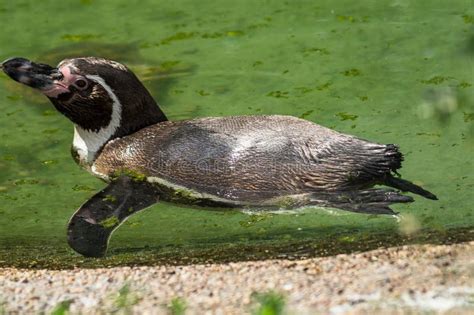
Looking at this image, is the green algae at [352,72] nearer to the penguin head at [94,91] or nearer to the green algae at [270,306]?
the penguin head at [94,91]

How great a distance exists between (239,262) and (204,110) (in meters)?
2.46

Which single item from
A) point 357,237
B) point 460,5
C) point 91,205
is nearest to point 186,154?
point 91,205

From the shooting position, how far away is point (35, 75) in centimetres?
652

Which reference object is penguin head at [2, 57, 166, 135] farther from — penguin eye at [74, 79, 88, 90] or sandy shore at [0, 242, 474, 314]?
sandy shore at [0, 242, 474, 314]

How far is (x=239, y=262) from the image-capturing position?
16.1 ft

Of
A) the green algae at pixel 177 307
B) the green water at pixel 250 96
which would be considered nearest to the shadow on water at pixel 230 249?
the green water at pixel 250 96

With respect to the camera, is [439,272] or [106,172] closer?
[439,272]

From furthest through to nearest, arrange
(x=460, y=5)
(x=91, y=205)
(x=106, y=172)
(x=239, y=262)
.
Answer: (x=460, y=5) < (x=106, y=172) < (x=91, y=205) < (x=239, y=262)

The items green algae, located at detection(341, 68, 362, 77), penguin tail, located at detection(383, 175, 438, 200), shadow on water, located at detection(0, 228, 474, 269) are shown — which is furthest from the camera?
green algae, located at detection(341, 68, 362, 77)

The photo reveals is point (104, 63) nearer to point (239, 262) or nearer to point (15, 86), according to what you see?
point (15, 86)

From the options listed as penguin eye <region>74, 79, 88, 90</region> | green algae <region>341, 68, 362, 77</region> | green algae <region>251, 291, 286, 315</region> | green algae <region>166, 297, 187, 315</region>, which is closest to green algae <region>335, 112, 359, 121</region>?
green algae <region>341, 68, 362, 77</region>

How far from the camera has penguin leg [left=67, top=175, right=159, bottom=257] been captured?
5582 mm

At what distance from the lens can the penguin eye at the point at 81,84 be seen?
6517mm

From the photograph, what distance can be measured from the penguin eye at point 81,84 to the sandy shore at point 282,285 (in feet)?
5.94
